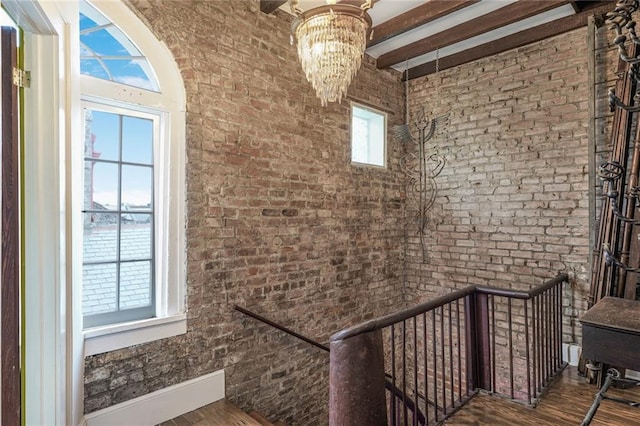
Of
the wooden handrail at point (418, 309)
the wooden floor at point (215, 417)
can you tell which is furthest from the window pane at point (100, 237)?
the wooden handrail at point (418, 309)

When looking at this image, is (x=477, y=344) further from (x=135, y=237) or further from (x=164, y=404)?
(x=135, y=237)

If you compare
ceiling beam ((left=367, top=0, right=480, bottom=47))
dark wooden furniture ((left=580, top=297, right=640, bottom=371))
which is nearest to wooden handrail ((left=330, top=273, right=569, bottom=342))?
dark wooden furniture ((left=580, top=297, right=640, bottom=371))

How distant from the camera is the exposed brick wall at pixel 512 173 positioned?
131 inches

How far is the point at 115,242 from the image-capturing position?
2.36 m

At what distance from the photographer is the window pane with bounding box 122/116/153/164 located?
242cm

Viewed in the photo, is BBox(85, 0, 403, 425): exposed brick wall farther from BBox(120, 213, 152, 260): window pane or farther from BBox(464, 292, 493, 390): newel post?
BBox(464, 292, 493, 390): newel post

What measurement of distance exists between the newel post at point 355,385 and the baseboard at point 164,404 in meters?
1.39

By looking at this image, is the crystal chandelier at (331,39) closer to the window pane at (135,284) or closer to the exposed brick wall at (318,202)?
the exposed brick wall at (318,202)

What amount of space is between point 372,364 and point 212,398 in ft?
5.40

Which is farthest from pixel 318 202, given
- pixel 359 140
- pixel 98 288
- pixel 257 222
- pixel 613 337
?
pixel 613 337

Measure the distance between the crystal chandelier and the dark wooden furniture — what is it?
1.54 meters

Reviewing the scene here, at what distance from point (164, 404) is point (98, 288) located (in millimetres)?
955

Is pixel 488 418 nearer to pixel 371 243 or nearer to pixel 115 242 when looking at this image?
pixel 371 243

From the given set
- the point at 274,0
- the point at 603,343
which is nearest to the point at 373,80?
the point at 274,0
